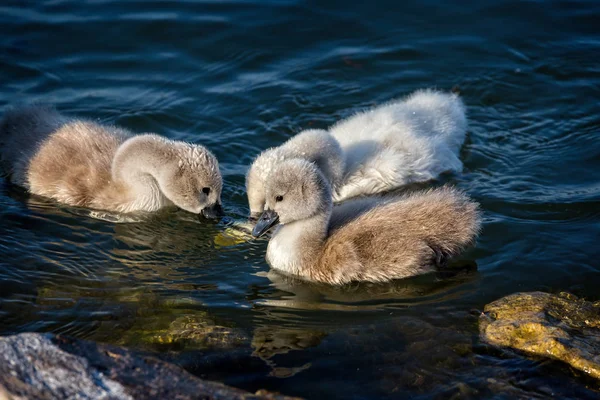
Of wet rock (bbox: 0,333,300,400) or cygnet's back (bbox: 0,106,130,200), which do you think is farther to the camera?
cygnet's back (bbox: 0,106,130,200)

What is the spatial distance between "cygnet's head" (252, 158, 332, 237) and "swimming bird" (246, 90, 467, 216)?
675 mm

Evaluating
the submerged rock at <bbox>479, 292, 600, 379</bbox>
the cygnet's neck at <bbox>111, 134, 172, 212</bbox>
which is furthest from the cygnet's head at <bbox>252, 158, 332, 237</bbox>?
the submerged rock at <bbox>479, 292, 600, 379</bbox>

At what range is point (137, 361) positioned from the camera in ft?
15.3

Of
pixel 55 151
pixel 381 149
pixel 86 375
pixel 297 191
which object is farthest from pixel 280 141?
pixel 86 375

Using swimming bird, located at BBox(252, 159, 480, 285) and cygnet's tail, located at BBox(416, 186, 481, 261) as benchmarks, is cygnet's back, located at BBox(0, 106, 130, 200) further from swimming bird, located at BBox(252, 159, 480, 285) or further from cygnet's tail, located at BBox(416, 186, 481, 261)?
cygnet's tail, located at BBox(416, 186, 481, 261)

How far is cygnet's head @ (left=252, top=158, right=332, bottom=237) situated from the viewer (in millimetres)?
6422

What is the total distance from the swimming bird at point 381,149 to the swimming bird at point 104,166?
0.48 metres

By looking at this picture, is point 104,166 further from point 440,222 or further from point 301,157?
point 440,222

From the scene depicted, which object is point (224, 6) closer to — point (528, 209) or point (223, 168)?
point (223, 168)

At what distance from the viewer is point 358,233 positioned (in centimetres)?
643

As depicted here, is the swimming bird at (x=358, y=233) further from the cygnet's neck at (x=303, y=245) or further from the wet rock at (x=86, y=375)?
the wet rock at (x=86, y=375)

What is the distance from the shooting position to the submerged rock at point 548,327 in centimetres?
541

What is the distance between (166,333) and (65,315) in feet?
2.70

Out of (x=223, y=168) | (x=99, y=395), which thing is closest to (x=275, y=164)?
(x=223, y=168)
